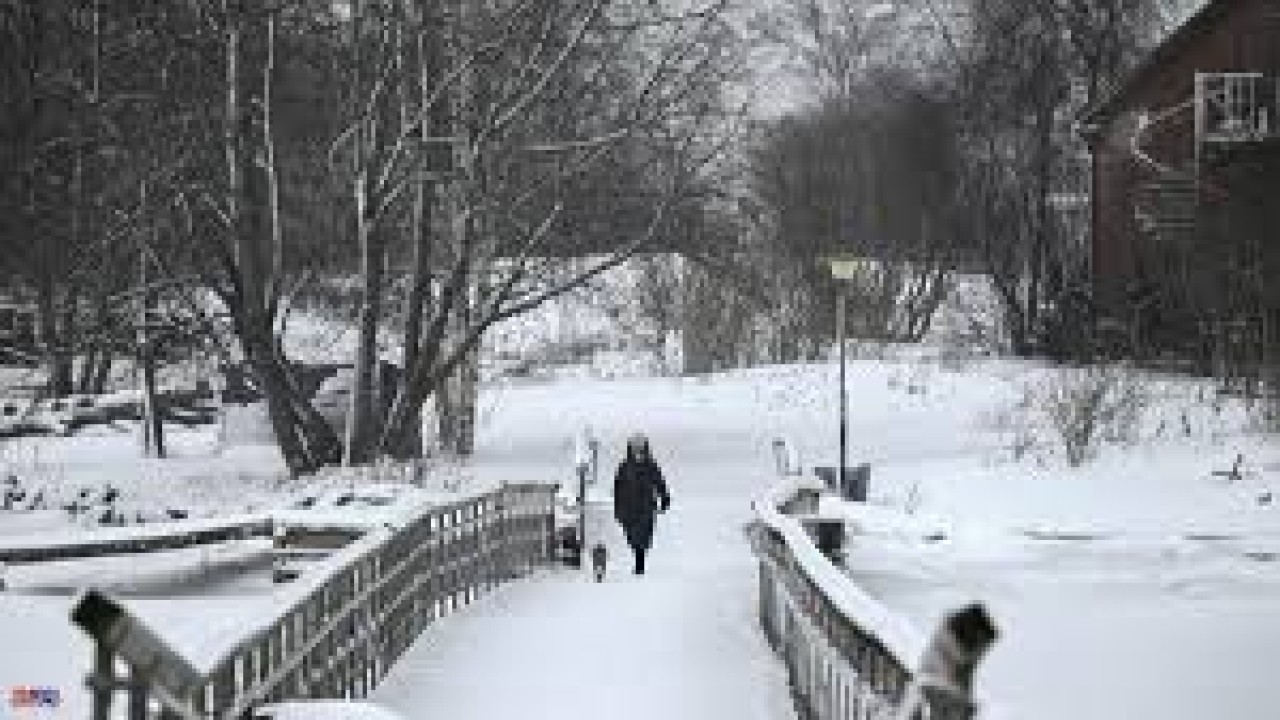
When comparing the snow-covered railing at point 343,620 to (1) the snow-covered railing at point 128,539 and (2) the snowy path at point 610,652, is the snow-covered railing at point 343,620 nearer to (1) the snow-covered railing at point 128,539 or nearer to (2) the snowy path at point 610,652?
(2) the snowy path at point 610,652

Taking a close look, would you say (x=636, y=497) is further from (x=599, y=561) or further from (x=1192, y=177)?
(x=1192, y=177)

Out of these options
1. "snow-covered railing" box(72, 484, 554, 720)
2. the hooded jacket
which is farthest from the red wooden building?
"snow-covered railing" box(72, 484, 554, 720)

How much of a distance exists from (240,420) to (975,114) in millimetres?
29105

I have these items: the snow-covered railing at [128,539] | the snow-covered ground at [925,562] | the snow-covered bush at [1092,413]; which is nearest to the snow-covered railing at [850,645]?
the snow-covered ground at [925,562]

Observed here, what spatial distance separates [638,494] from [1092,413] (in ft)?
42.8

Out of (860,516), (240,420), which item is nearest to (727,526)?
(860,516)

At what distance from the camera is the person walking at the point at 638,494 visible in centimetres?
2170

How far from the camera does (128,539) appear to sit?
20359 millimetres

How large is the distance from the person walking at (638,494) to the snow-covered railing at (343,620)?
1.32 m

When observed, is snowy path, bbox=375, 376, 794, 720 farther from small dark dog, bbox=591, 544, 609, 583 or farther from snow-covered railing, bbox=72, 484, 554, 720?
snow-covered railing, bbox=72, 484, 554, 720

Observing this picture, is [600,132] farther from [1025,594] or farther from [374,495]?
[374,495]

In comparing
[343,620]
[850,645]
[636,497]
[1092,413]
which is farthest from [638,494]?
[1092,413]

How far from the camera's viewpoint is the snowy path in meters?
13.6

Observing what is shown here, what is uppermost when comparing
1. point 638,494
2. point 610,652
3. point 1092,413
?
point 1092,413
